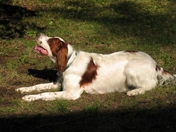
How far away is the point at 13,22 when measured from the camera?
12.5 metres

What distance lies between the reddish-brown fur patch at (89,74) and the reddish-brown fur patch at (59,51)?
1.20 ft

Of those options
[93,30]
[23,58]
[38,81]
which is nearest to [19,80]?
[38,81]

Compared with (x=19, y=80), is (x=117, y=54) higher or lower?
higher

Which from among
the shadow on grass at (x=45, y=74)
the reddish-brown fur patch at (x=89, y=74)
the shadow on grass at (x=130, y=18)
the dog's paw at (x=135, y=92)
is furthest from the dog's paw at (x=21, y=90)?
the shadow on grass at (x=130, y=18)

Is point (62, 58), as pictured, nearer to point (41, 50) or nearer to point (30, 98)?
point (41, 50)

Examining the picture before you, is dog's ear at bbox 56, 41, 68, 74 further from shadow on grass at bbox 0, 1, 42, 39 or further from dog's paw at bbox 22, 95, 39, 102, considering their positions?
shadow on grass at bbox 0, 1, 42, 39

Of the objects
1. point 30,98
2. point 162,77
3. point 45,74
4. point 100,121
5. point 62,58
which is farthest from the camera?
point 45,74

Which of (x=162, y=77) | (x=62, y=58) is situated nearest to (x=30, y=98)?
(x=62, y=58)

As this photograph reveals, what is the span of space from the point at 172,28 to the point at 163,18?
120 cm

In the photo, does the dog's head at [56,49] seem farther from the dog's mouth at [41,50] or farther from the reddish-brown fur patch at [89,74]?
the reddish-brown fur patch at [89,74]

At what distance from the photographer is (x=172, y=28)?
12062 millimetres

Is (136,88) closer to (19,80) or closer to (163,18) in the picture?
(19,80)

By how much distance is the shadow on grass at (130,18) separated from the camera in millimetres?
11430

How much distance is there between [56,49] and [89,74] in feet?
2.19
